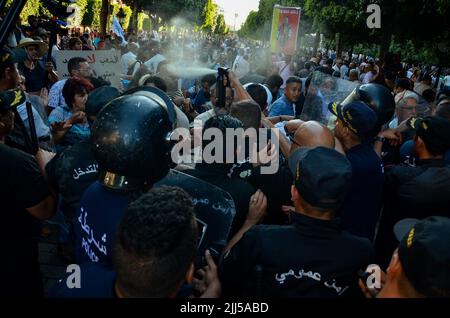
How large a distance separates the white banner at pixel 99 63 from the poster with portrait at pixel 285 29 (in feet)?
21.7

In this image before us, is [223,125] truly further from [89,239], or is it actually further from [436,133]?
[436,133]

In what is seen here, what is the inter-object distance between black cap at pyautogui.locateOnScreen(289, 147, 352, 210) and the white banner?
17.5ft

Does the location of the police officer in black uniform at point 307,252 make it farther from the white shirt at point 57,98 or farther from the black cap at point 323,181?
the white shirt at point 57,98

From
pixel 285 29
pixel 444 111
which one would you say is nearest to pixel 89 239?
pixel 444 111

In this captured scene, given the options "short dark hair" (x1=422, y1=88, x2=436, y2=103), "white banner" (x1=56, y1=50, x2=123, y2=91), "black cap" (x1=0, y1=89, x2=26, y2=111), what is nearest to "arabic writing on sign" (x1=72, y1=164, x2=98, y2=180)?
"black cap" (x1=0, y1=89, x2=26, y2=111)

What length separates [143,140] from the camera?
183cm

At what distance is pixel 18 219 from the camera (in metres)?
2.11

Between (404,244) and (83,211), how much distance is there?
1.46 meters

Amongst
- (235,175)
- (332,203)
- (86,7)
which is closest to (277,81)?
(235,175)

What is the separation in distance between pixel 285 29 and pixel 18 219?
36.6 feet

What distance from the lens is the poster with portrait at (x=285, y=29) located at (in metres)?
11.8

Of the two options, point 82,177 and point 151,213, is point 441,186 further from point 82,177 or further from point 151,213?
point 82,177

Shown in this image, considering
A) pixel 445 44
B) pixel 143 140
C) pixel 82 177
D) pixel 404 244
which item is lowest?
pixel 82 177
